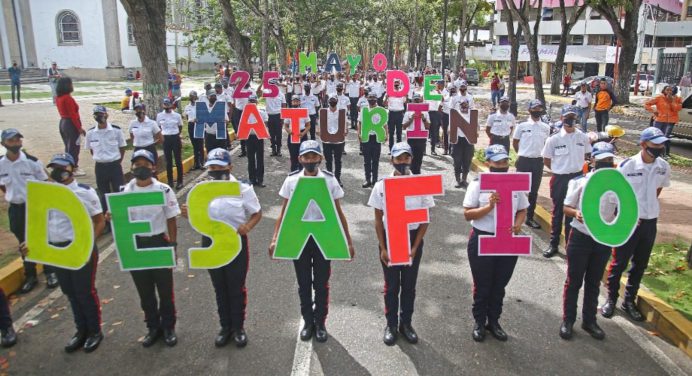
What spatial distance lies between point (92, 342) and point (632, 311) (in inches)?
205

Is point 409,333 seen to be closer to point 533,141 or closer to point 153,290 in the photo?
point 153,290

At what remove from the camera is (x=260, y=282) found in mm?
5895

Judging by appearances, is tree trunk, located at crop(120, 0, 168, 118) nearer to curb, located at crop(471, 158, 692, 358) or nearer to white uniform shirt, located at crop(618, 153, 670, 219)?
white uniform shirt, located at crop(618, 153, 670, 219)

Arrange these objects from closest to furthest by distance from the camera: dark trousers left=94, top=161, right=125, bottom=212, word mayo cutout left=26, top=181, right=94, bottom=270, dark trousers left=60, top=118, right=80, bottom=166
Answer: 1. word mayo cutout left=26, top=181, right=94, bottom=270
2. dark trousers left=94, top=161, right=125, bottom=212
3. dark trousers left=60, top=118, right=80, bottom=166

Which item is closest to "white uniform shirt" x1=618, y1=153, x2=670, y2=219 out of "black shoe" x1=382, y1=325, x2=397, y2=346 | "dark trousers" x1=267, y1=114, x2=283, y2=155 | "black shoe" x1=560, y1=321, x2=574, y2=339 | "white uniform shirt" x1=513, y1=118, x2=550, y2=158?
"black shoe" x1=560, y1=321, x2=574, y2=339

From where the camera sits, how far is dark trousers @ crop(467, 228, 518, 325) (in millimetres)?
4539

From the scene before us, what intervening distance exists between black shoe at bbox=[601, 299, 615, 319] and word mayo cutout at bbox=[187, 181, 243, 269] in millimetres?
3716

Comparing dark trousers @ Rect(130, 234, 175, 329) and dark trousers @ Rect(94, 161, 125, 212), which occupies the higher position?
dark trousers @ Rect(94, 161, 125, 212)

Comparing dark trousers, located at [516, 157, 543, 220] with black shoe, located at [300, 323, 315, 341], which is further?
dark trousers, located at [516, 157, 543, 220]

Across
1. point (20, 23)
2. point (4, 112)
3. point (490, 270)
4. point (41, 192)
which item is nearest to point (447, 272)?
point (490, 270)

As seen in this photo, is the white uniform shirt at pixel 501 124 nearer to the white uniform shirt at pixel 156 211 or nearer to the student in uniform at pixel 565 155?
the student in uniform at pixel 565 155

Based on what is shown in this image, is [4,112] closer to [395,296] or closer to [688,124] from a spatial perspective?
[395,296]

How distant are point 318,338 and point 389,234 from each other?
1198mm

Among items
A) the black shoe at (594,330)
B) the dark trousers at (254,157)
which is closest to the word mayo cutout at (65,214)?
the black shoe at (594,330)
